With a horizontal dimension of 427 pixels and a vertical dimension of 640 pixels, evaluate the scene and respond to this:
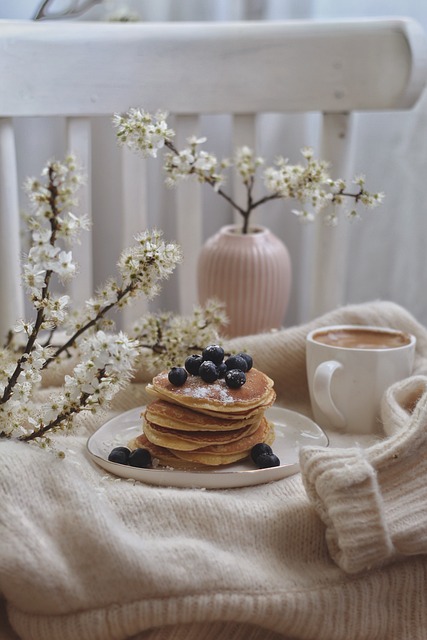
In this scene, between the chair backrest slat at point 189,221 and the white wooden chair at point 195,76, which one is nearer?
the white wooden chair at point 195,76

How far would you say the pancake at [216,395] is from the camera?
0.63 meters

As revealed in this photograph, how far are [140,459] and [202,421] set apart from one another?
5 cm

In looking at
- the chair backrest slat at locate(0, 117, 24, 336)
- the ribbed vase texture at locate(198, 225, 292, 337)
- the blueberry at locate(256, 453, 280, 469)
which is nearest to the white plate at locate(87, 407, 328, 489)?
the blueberry at locate(256, 453, 280, 469)

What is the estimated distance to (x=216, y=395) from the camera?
2.08 feet

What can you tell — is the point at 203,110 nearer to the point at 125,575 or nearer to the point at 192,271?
the point at 192,271

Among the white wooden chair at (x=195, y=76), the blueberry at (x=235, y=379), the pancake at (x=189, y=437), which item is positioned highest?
the white wooden chair at (x=195, y=76)

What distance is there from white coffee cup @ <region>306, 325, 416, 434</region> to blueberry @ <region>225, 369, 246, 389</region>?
0.45 ft

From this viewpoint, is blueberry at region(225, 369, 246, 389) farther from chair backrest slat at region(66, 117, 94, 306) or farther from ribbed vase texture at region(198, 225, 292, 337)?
chair backrest slat at region(66, 117, 94, 306)

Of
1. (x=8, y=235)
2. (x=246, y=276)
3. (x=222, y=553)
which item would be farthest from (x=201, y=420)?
(x=8, y=235)

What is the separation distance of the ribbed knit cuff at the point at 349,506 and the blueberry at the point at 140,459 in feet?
0.41

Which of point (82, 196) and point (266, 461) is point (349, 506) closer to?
point (266, 461)

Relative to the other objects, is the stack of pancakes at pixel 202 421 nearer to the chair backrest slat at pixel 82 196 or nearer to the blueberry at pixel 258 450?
the blueberry at pixel 258 450

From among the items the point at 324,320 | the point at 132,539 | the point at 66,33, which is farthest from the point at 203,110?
the point at 132,539

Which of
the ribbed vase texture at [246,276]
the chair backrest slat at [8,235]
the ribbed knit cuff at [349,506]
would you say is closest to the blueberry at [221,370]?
the ribbed knit cuff at [349,506]
